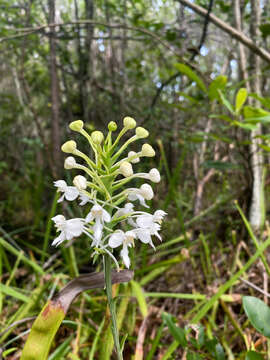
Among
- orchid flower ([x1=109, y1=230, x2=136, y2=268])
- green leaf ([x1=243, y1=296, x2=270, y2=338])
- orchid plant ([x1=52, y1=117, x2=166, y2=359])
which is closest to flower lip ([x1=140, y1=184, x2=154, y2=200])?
Answer: orchid plant ([x1=52, y1=117, x2=166, y2=359])

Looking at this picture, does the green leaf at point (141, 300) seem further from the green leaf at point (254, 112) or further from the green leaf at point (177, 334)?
the green leaf at point (254, 112)

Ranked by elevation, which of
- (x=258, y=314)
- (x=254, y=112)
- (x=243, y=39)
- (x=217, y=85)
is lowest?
(x=258, y=314)

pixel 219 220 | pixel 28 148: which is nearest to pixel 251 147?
pixel 219 220

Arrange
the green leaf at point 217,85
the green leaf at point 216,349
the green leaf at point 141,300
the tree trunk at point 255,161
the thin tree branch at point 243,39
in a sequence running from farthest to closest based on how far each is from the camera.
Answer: the tree trunk at point 255,161 < the thin tree branch at point 243,39 < the green leaf at point 217,85 < the green leaf at point 141,300 < the green leaf at point 216,349

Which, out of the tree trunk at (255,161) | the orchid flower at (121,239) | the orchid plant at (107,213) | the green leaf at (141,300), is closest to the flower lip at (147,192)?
the orchid plant at (107,213)

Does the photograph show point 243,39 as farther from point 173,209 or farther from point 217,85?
point 173,209

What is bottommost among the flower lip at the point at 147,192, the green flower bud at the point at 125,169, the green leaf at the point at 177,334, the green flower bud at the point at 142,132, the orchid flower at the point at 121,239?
the green leaf at the point at 177,334

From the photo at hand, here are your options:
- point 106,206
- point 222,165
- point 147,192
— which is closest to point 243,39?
point 222,165

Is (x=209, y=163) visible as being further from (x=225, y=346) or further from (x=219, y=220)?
(x=225, y=346)

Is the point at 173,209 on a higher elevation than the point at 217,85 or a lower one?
lower
